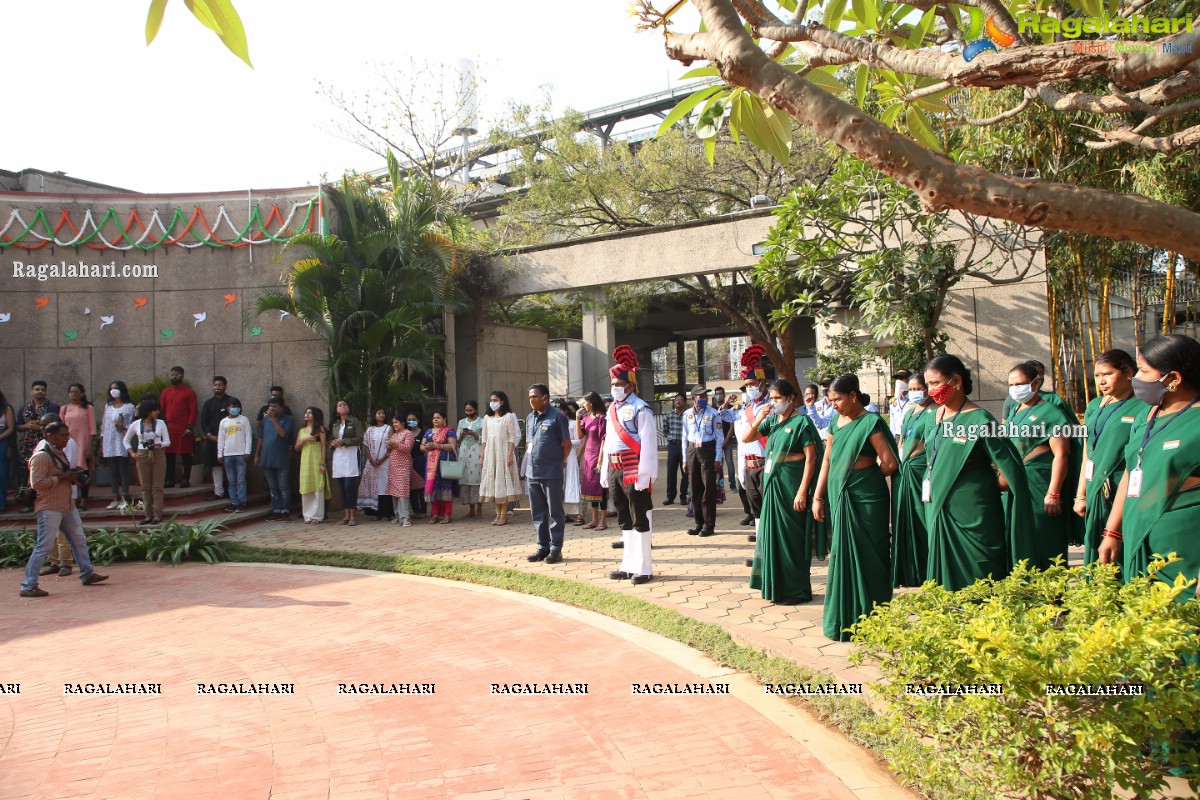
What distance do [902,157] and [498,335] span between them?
14352 mm

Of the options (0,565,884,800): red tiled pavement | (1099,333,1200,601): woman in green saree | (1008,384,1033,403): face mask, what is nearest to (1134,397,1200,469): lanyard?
(1099,333,1200,601): woman in green saree

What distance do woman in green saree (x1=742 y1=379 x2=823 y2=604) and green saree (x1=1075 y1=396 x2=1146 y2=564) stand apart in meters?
1.80

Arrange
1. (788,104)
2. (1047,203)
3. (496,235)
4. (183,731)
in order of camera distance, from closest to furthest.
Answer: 1. (1047,203)
2. (788,104)
3. (183,731)
4. (496,235)

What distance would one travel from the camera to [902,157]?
254cm

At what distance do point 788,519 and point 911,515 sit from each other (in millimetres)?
925

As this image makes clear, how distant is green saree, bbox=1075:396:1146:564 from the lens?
480 cm

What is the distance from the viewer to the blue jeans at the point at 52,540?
7.56 m

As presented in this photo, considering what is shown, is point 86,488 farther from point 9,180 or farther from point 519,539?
point 9,180

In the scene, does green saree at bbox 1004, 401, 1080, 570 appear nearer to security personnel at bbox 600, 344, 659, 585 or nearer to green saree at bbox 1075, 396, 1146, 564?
green saree at bbox 1075, 396, 1146, 564

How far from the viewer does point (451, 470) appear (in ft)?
38.0

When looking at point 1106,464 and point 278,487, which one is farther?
point 278,487

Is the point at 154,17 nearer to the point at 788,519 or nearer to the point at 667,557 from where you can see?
the point at 788,519

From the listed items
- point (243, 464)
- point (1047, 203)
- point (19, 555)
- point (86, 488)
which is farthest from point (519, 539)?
point (1047, 203)

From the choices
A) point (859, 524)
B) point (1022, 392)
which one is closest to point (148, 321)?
point (859, 524)
